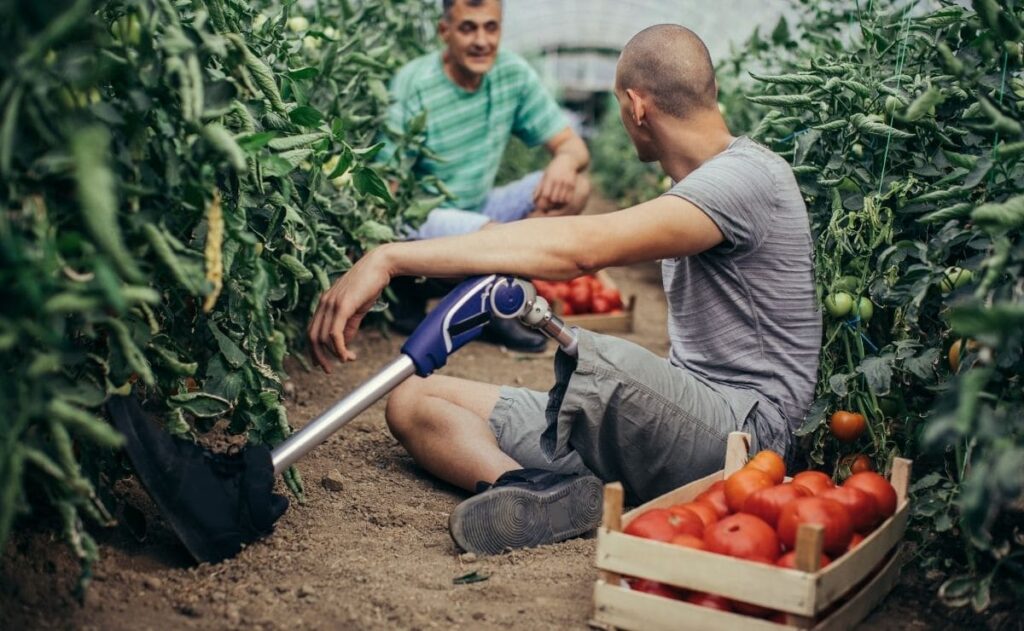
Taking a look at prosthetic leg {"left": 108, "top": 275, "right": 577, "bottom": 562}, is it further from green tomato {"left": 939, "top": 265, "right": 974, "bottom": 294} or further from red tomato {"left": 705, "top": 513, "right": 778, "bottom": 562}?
green tomato {"left": 939, "top": 265, "right": 974, "bottom": 294}

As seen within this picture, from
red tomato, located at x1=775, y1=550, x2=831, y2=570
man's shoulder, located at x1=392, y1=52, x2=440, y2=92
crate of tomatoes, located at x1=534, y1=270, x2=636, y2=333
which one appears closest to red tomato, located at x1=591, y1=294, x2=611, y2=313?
crate of tomatoes, located at x1=534, y1=270, x2=636, y2=333

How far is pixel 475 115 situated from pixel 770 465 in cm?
334

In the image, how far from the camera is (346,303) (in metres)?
2.29

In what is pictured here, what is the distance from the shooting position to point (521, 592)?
2168 millimetres

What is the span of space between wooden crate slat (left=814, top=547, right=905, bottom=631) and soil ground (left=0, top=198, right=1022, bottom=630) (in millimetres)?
36

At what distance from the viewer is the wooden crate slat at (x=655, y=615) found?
1.84 metres

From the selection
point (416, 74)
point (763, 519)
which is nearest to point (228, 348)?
point (763, 519)

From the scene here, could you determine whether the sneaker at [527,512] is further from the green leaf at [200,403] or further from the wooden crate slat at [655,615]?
the green leaf at [200,403]

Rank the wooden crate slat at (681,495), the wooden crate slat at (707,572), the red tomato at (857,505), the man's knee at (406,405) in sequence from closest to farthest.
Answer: the wooden crate slat at (707,572) < the red tomato at (857,505) < the wooden crate slat at (681,495) < the man's knee at (406,405)

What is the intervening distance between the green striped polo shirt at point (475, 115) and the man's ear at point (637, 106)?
2274 millimetres

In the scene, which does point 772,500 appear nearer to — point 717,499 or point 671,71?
point 717,499

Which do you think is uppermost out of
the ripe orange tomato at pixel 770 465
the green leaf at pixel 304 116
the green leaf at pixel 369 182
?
the green leaf at pixel 304 116

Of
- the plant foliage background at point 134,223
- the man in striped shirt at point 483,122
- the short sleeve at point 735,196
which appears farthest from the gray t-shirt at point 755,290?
the man in striped shirt at point 483,122

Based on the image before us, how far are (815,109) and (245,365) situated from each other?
167cm
